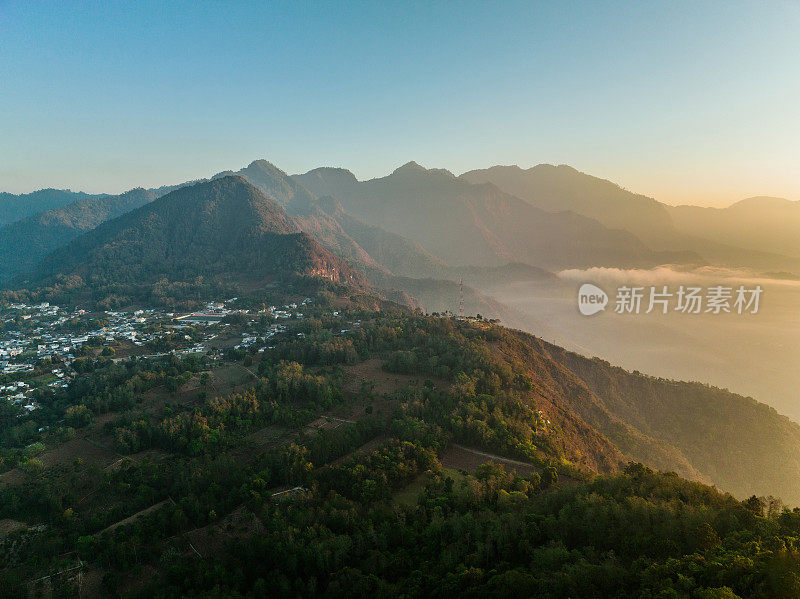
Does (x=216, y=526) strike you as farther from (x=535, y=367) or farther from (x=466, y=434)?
(x=535, y=367)

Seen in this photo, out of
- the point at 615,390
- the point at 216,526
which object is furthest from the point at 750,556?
the point at 615,390

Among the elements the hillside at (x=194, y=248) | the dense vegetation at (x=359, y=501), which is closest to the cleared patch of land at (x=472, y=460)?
the dense vegetation at (x=359, y=501)

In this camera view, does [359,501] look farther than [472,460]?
No

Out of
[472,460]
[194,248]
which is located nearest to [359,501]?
[472,460]

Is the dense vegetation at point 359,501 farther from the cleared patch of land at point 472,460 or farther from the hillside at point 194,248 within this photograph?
the hillside at point 194,248

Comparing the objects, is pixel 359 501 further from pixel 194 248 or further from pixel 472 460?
pixel 194 248

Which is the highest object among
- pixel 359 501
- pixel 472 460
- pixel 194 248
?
pixel 194 248

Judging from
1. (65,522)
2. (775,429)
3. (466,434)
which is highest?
(466,434)

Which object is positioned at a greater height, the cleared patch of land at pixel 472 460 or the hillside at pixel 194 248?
the hillside at pixel 194 248
